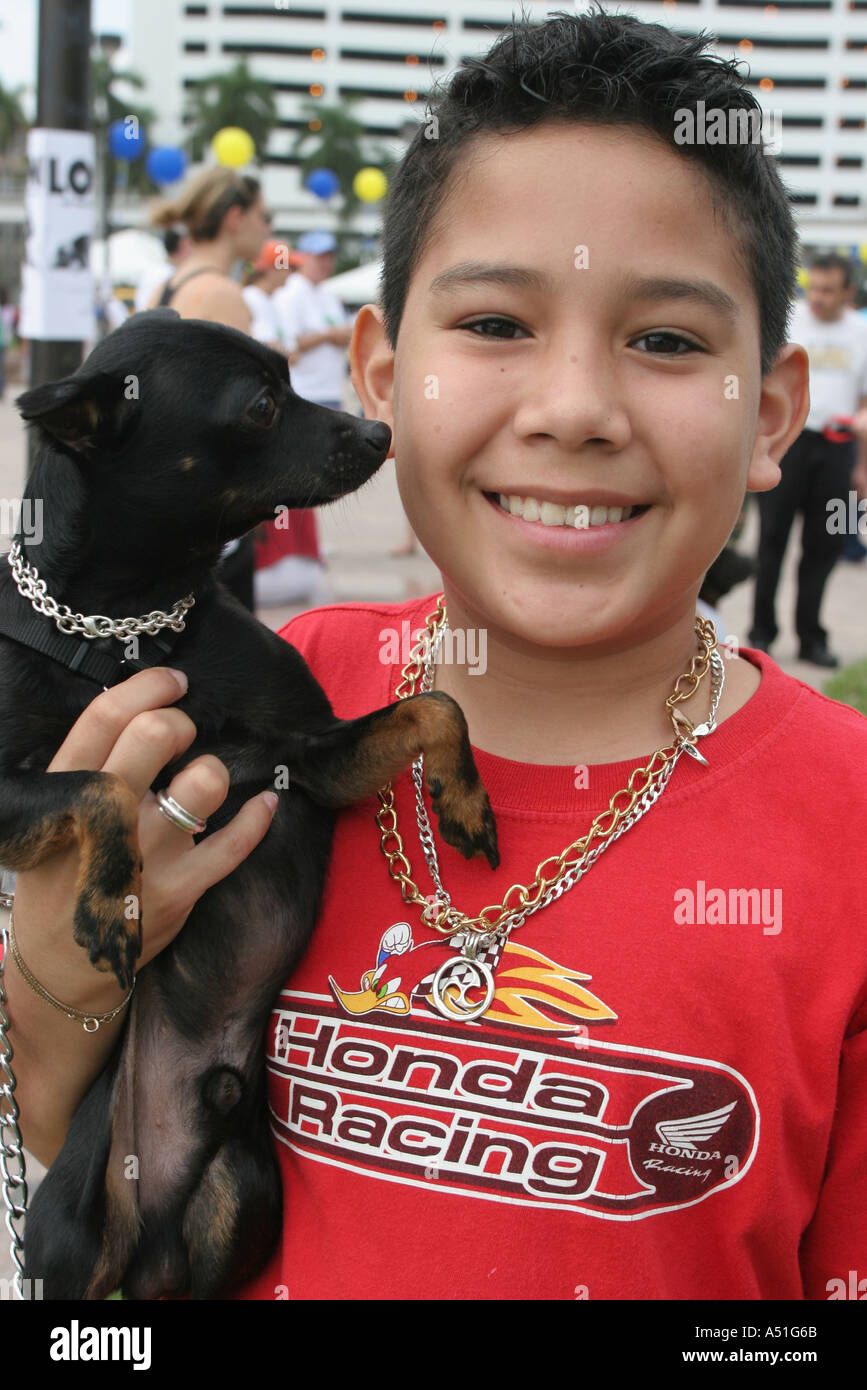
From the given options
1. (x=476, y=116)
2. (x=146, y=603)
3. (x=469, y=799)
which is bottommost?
(x=469, y=799)

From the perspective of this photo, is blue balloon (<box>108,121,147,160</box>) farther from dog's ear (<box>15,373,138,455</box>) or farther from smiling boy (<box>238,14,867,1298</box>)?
smiling boy (<box>238,14,867,1298</box>)

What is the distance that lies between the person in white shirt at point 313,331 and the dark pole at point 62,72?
13.2 ft

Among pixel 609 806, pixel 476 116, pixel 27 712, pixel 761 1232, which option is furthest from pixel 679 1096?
pixel 476 116

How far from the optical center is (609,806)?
5.39 feet

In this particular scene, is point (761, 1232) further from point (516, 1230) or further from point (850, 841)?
point (850, 841)

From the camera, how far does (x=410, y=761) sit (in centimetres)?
181

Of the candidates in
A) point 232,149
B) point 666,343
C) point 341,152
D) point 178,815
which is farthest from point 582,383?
point 341,152

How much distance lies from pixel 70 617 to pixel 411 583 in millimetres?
7795

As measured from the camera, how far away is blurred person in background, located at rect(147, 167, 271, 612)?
5.50m

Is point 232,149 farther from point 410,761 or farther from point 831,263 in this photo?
point 410,761

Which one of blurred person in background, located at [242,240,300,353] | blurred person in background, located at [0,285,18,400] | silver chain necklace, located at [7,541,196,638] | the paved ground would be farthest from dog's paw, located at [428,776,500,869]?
blurred person in background, located at [0,285,18,400]

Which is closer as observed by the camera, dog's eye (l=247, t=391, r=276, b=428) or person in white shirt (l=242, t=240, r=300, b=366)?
dog's eye (l=247, t=391, r=276, b=428)

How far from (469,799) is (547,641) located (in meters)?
0.24

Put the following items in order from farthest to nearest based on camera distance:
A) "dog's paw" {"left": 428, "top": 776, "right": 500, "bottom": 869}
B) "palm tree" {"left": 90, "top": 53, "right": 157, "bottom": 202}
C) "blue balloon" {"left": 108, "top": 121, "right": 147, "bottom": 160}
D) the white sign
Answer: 1. "palm tree" {"left": 90, "top": 53, "right": 157, "bottom": 202}
2. the white sign
3. "blue balloon" {"left": 108, "top": 121, "right": 147, "bottom": 160}
4. "dog's paw" {"left": 428, "top": 776, "right": 500, "bottom": 869}
